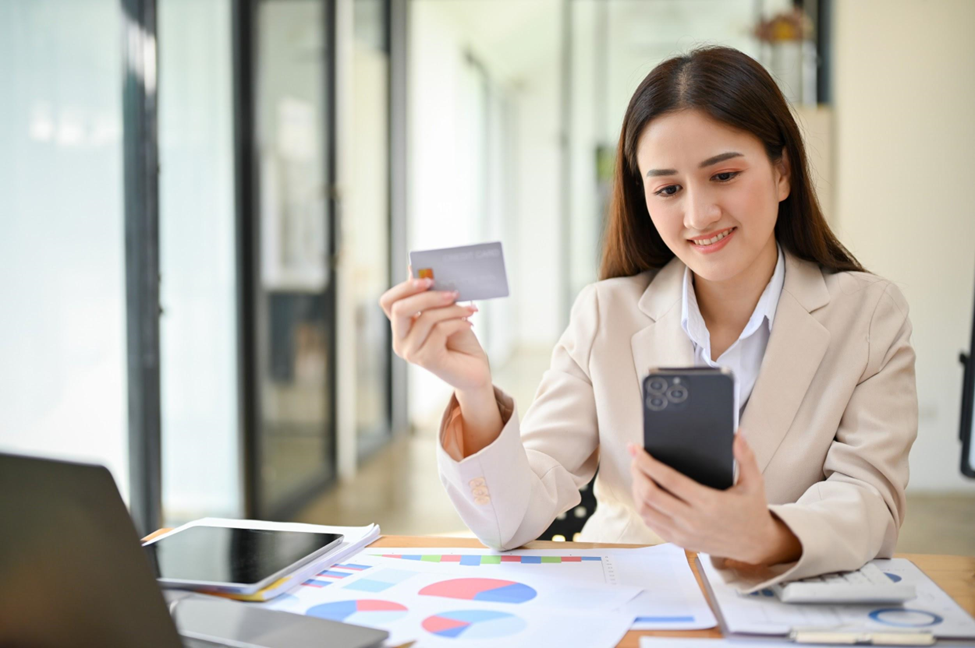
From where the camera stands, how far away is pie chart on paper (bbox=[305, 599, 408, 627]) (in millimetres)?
902

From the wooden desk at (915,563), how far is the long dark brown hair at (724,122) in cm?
51

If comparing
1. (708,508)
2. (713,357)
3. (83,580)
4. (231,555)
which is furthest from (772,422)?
(83,580)

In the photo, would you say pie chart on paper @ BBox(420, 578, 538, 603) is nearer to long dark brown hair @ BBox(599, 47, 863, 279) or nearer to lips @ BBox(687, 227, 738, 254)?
lips @ BBox(687, 227, 738, 254)

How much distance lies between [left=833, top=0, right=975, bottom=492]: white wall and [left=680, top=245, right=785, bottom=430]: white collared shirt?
275cm

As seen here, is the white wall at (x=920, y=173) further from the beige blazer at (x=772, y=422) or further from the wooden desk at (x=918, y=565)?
the wooden desk at (x=918, y=565)

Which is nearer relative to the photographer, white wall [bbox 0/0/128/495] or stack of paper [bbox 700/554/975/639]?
stack of paper [bbox 700/554/975/639]

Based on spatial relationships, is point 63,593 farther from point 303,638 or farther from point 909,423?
point 909,423

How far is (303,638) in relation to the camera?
0.83 m

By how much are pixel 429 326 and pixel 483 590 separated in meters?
0.33

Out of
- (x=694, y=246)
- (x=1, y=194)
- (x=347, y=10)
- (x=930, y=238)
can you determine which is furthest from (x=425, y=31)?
(x=694, y=246)

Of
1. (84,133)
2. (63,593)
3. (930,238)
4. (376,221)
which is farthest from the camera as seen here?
(376,221)

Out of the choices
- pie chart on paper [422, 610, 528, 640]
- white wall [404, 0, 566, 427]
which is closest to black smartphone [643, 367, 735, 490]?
pie chart on paper [422, 610, 528, 640]

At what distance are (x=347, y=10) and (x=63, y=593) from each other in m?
3.89

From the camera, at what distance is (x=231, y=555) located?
1055 mm
